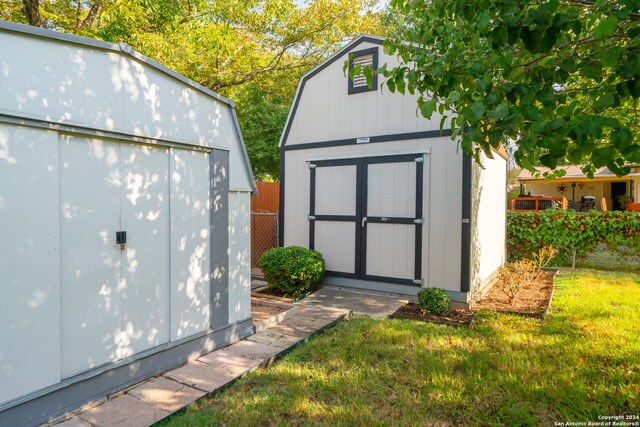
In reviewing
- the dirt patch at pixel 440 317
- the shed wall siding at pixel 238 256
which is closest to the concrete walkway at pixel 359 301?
the dirt patch at pixel 440 317

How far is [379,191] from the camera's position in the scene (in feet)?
19.8

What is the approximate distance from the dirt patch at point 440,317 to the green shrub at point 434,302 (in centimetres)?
7

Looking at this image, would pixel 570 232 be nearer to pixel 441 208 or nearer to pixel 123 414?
pixel 441 208

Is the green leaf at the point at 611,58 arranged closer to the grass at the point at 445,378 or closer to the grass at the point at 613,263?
the grass at the point at 445,378

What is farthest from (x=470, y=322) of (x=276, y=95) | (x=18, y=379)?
(x=276, y=95)

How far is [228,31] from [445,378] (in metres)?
6.77

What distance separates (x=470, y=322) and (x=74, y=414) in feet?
13.2

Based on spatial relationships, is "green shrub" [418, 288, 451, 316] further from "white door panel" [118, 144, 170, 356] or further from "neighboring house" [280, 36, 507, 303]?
"white door panel" [118, 144, 170, 356]

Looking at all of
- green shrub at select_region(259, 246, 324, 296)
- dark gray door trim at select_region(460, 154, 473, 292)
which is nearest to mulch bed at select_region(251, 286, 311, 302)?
green shrub at select_region(259, 246, 324, 296)

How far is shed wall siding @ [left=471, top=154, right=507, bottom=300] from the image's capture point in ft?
18.5

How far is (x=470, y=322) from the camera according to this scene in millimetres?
4562

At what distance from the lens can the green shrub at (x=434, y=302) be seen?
4.83m

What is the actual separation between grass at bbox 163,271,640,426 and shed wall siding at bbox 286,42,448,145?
308 cm

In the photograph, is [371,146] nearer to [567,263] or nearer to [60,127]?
[60,127]
